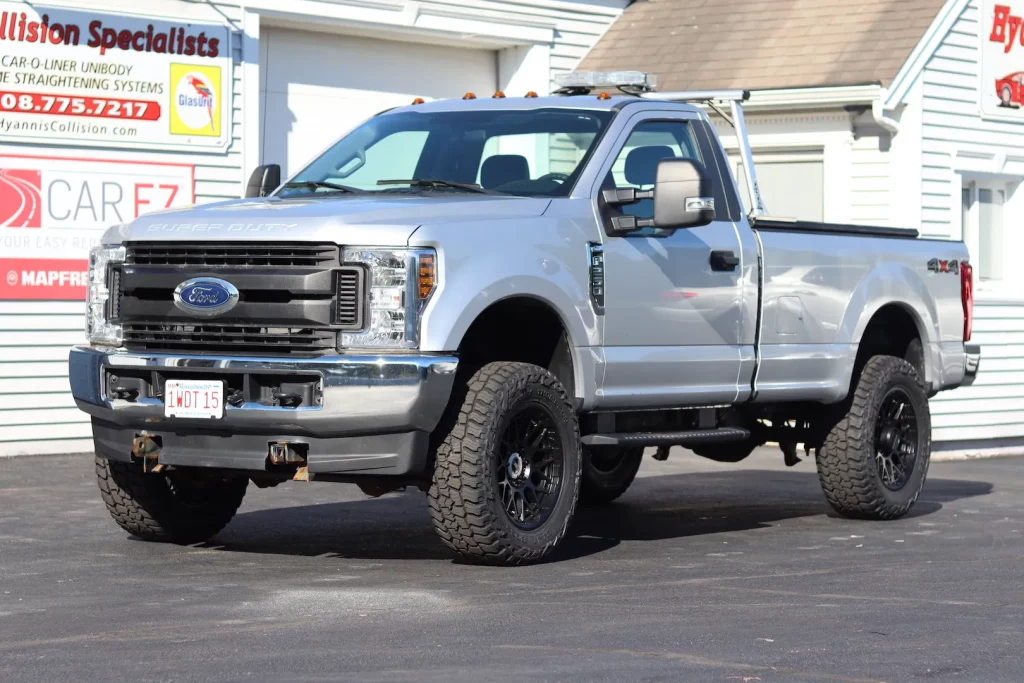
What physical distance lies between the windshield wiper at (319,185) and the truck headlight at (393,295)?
4.30ft

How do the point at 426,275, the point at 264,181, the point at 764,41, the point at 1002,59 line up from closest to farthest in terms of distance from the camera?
the point at 426,275, the point at 264,181, the point at 764,41, the point at 1002,59

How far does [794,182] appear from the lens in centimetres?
1697

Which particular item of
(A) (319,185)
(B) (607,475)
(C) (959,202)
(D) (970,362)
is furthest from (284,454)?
(C) (959,202)

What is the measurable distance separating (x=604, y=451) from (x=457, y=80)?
25.1ft

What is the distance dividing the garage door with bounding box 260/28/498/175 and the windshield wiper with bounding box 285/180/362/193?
19.2 feet

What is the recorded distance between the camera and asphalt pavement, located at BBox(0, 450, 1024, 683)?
18.8 feet

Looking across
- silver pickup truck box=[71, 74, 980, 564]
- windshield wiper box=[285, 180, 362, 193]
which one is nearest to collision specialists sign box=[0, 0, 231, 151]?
silver pickup truck box=[71, 74, 980, 564]

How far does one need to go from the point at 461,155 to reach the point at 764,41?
8.83 m

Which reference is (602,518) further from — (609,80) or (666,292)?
(609,80)

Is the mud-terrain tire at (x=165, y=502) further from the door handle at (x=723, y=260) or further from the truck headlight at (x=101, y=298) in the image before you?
the door handle at (x=723, y=260)

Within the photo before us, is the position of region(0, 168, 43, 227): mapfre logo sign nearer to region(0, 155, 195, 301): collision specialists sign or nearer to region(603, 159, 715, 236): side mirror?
region(0, 155, 195, 301): collision specialists sign

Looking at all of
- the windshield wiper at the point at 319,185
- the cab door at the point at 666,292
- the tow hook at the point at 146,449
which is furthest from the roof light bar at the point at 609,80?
the tow hook at the point at 146,449

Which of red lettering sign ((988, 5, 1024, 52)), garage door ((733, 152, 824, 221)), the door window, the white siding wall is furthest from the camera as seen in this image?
red lettering sign ((988, 5, 1024, 52))

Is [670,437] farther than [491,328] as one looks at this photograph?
Yes
